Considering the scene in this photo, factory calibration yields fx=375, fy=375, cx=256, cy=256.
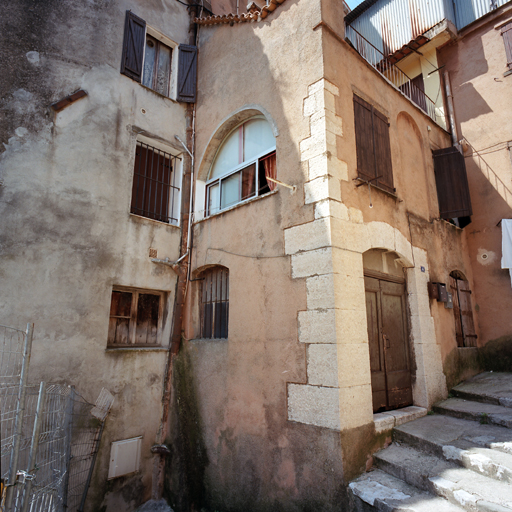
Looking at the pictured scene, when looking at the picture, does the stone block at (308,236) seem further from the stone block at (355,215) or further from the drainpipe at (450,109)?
the drainpipe at (450,109)

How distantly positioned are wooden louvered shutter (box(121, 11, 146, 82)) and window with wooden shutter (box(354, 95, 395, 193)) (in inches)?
165

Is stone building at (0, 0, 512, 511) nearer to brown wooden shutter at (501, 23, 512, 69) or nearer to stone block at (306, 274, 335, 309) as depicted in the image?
stone block at (306, 274, 335, 309)

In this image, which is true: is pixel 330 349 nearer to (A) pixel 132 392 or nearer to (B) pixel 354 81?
(A) pixel 132 392

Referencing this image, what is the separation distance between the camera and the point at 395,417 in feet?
16.3

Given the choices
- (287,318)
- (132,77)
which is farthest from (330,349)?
(132,77)

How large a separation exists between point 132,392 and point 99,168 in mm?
3731

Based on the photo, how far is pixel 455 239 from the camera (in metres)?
7.83

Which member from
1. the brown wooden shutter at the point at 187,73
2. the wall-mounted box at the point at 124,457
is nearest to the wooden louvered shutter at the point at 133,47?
the brown wooden shutter at the point at 187,73

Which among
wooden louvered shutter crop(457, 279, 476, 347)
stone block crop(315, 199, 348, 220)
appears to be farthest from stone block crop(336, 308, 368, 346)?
wooden louvered shutter crop(457, 279, 476, 347)

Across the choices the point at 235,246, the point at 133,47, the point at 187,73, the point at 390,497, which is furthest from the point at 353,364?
the point at 133,47

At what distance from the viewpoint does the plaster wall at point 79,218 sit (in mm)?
5418

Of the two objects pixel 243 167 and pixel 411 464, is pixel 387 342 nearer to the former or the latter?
pixel 411 464

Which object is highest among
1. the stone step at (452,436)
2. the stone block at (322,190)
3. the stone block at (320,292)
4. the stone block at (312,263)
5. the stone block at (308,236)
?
the stone block at (322,190)

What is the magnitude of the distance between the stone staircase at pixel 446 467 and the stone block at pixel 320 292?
1.91 m
